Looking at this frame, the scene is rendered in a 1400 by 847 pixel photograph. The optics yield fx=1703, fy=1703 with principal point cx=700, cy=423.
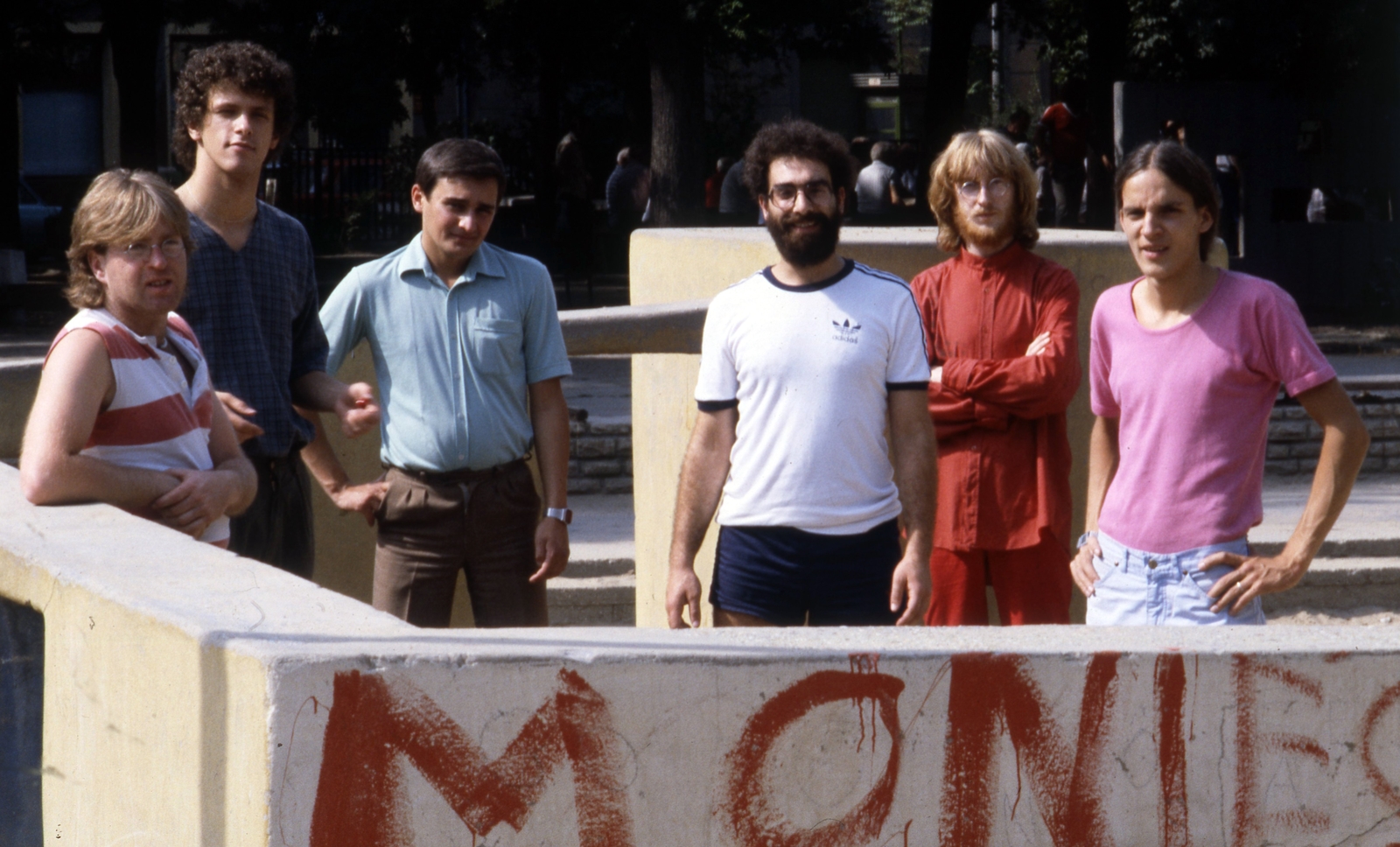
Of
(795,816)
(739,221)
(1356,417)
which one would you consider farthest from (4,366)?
(739,221)

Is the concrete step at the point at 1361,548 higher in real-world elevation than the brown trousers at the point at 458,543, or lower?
lower

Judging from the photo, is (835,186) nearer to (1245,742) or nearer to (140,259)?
(140,259)

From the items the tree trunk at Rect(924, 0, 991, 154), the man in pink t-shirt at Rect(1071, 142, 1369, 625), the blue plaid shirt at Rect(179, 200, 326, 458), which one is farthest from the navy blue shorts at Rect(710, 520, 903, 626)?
the tree trunk at Rect(924, 0, 991, 154)

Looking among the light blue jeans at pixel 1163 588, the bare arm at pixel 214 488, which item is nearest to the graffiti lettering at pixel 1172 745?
the light blue jeans at pixel 1163 588

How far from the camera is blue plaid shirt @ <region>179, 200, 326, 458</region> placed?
3.71 meters

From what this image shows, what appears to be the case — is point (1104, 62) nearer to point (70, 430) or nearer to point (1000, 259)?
point (1000, 259)

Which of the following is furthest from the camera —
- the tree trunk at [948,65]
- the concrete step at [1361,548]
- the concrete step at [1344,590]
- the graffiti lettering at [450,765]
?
the tree trunk at [948,65]

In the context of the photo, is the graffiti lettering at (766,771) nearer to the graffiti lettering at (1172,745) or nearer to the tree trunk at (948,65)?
the graffiti lettering at (1172,745)

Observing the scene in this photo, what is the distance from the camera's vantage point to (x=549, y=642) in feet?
7.29

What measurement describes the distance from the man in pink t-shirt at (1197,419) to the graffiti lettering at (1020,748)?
106cm

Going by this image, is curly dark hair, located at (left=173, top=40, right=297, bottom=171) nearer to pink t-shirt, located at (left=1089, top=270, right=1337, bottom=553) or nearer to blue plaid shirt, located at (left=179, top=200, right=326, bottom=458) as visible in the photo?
blue plaid shirt, located at (left=179, top=200, right=326, bottom=458)

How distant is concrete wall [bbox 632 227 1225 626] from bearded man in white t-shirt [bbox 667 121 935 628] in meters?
1.21

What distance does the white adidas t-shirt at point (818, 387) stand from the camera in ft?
11.9

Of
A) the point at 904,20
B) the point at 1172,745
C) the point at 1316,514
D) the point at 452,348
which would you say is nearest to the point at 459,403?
the point at 452,348
